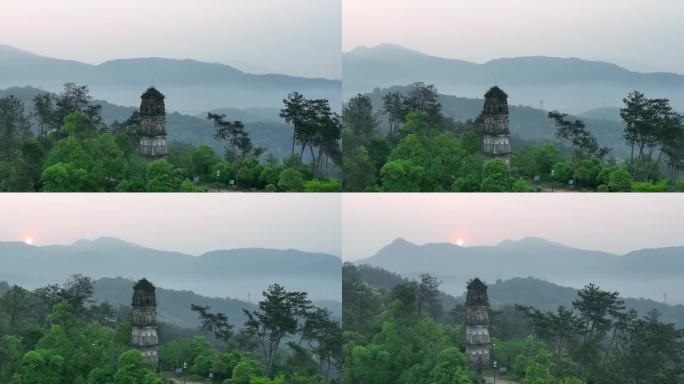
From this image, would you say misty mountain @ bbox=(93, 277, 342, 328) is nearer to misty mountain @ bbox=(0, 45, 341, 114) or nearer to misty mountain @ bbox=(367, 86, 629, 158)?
misty mountain @ bbox=(0, 45, 341, 114)

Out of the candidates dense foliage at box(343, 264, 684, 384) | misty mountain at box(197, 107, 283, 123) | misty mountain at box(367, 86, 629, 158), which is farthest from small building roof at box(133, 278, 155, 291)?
misty mountain at box(367, 86, 629, 158)

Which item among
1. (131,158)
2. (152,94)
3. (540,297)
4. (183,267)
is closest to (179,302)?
(183,267)

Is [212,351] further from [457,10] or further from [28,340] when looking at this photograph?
[457,10]

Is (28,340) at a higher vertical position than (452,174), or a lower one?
lower

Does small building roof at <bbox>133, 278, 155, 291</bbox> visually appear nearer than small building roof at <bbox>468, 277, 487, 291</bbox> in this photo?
No


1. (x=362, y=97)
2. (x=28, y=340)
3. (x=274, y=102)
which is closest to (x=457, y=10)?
(x=362, y=97)

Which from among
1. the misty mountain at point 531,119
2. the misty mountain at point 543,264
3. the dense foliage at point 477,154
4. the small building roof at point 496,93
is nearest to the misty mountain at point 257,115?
the dense foliage at point 477,154
